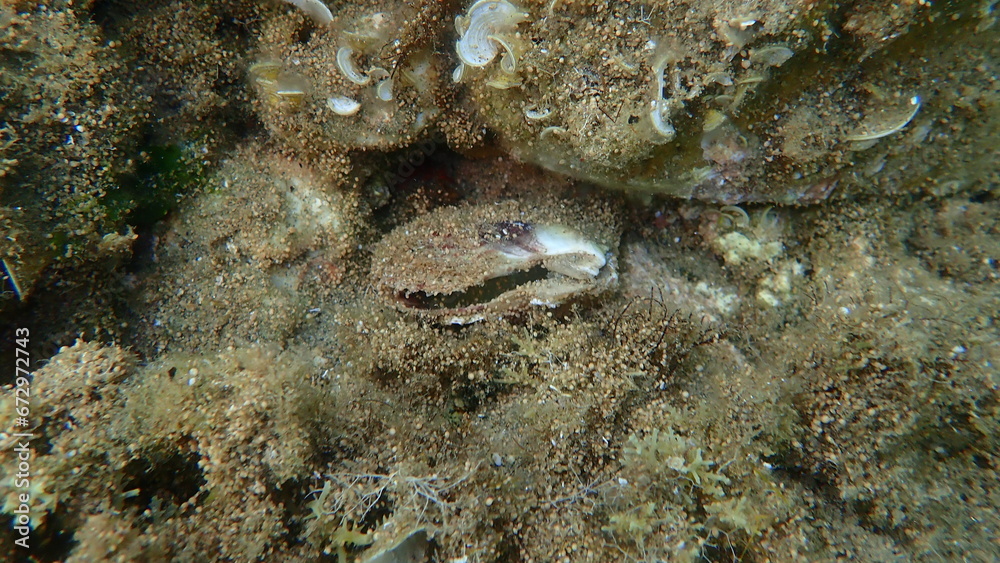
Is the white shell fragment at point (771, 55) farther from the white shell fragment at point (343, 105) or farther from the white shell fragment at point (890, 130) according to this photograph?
the white shell fragment at point (343, 105)

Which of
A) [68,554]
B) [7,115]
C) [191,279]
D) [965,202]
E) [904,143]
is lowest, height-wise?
[68,554]

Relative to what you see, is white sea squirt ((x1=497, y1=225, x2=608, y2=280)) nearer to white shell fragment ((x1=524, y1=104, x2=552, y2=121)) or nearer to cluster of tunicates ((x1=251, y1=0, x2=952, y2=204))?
cluster of tunicates ((x1=251, y1=0, x2=952, y2=204))

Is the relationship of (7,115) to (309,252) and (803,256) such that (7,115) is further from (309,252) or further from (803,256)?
(803,256)

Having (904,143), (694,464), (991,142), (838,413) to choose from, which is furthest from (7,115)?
(991,142)

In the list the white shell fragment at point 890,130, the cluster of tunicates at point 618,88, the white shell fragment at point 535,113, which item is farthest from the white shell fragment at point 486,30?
the white shell fragment at point 890,130

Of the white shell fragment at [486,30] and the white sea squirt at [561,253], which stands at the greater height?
the white shell fragment at [486,30]

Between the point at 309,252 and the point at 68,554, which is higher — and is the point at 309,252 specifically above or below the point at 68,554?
above

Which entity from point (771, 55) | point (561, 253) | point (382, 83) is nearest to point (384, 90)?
point (382, 83)
